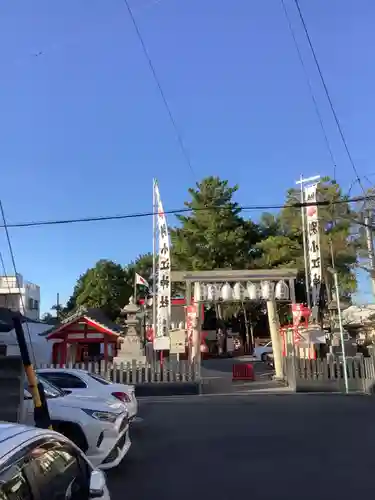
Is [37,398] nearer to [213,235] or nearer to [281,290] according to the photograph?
[281,290]

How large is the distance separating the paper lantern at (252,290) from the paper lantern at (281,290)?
0.94 meters

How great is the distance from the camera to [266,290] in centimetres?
2480

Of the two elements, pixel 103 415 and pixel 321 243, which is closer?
pixel 103 415

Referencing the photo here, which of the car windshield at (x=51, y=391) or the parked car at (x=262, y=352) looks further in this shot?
the parked car at (x=262, y=352)

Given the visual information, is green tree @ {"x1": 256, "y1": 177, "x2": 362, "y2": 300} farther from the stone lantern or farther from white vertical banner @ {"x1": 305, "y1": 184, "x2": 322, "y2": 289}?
the stone lantern

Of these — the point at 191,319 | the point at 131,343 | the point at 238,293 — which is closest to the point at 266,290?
the point at 238,293

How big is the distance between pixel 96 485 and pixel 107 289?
207 ft

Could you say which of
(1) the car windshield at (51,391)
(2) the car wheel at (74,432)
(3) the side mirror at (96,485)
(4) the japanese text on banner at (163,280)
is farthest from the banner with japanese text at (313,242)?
(3) the side mirror at (96,485)

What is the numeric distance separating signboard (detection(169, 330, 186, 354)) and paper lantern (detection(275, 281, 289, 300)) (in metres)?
4.90

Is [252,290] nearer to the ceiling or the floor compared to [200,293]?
nearer to the ceiling

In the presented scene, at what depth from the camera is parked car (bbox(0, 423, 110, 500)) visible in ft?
8.04

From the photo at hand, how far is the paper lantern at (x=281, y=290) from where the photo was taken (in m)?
24.8

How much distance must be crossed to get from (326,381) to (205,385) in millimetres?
4664

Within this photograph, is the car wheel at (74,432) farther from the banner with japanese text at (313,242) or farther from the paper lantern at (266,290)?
the banner with japanese text at (313,242)
